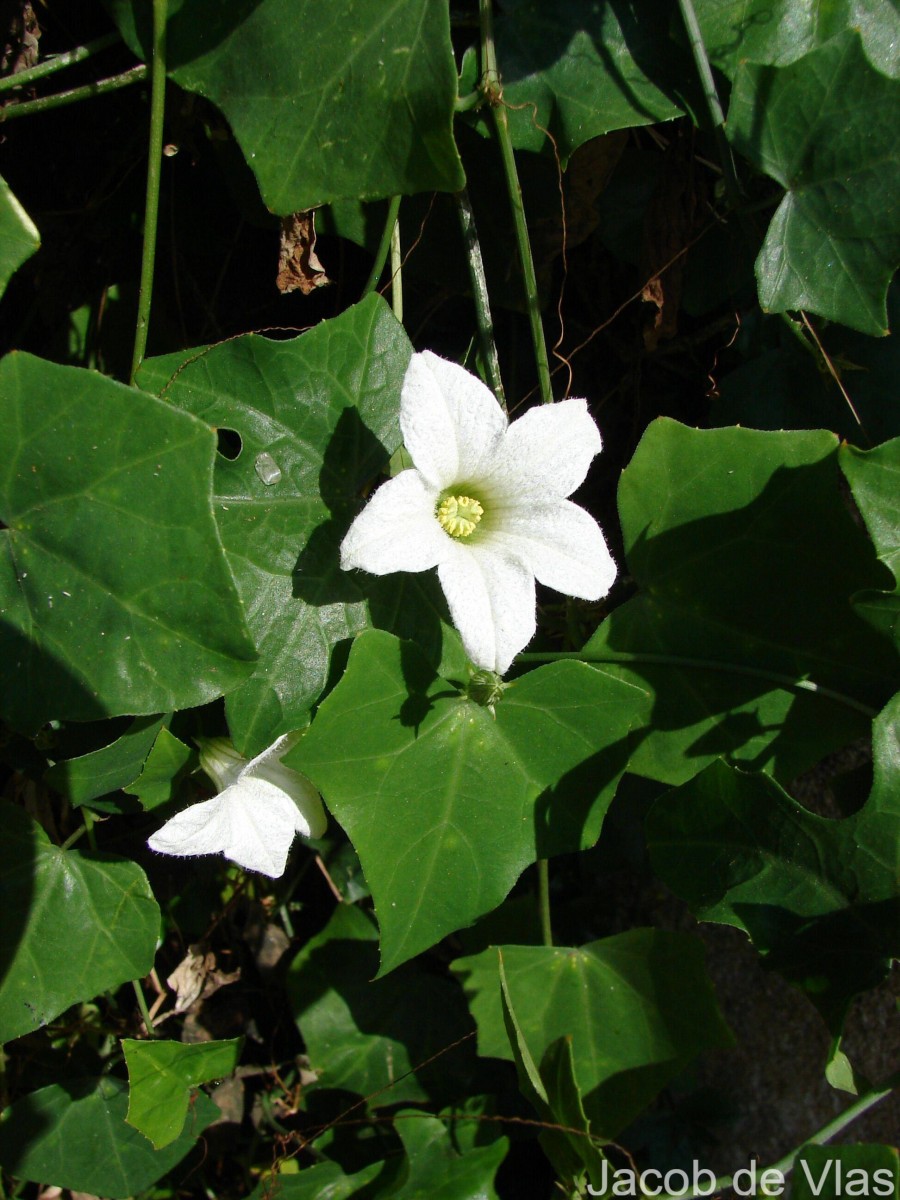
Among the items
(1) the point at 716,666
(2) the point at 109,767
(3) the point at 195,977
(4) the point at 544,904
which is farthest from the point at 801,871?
(3) the point at 195,977

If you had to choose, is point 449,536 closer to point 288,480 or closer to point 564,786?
point 288,480

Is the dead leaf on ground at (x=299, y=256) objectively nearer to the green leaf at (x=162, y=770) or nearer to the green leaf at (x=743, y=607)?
the green leaf at (x=743, y=607)

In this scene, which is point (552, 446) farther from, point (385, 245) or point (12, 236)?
point (12, 236)

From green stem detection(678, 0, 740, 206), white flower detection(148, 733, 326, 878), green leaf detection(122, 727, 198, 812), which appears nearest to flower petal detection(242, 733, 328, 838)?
white flower detection(148, 733, 326, 878)

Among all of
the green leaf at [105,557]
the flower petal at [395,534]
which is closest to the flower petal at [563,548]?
the flower petal at [395,534]

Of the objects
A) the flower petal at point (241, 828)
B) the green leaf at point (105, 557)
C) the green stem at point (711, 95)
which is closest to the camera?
the green leaf at point (105, 557)
